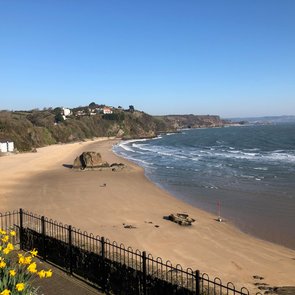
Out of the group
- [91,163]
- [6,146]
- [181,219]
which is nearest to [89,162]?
[91,163]

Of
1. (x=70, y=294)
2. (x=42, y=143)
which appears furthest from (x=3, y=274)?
(x=42, y=143)

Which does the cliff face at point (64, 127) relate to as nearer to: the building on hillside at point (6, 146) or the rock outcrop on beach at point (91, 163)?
the building on hillside at point (6, 146)

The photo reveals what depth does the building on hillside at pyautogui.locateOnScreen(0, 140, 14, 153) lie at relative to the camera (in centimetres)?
6330

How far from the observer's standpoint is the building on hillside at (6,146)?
6330 cm

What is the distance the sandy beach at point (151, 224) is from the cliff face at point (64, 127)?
41712 mm

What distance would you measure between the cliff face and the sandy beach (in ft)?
137

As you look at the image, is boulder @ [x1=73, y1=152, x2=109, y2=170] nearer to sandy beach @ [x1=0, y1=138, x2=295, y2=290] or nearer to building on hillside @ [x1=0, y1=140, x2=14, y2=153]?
sandy beach @ [x1=0, y1=138, x2=295, y2=290]

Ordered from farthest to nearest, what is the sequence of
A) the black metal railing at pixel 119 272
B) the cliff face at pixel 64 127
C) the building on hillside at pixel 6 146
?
1. the cliff face at pixel 64 127
2. the building on hillside at pixel 6 146
3. the black metal railing at pixel 119 272

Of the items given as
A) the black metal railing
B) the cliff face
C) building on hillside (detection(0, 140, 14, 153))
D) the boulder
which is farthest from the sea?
the cliff face

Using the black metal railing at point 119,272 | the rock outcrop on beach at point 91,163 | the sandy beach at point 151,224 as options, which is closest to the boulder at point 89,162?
the rock outcrop on beach at point 91,163

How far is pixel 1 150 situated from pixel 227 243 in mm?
52945

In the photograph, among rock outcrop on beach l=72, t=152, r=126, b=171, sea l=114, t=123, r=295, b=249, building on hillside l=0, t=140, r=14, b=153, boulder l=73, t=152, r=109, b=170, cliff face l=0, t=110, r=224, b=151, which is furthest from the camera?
cliff face l=0, t=110, r=224, b=151

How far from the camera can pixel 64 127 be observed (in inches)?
4589

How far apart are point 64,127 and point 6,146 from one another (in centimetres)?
5257
